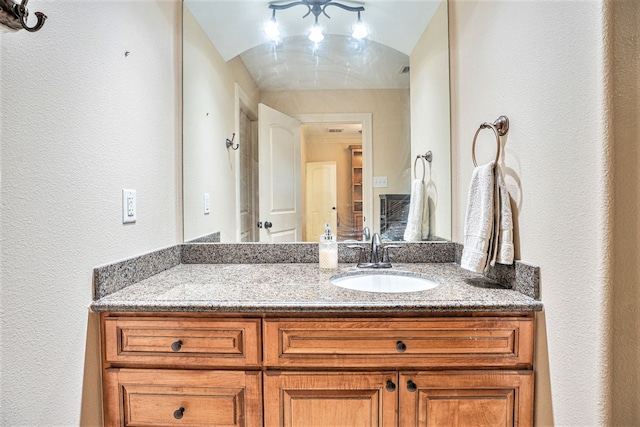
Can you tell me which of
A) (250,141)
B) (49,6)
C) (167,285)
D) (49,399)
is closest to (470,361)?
(167,285)

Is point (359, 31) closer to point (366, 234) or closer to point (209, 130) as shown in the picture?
point (209, 130)

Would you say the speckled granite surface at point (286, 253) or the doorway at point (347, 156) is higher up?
the doorway at point (347, 156)

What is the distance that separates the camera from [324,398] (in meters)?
1.03

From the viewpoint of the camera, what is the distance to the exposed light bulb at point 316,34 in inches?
65.4

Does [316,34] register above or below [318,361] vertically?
above

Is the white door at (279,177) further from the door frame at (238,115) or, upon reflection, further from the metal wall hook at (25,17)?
the metal wall hook at (25,17)

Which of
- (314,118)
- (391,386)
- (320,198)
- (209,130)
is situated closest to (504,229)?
(391,386)

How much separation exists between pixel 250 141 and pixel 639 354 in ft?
5.16

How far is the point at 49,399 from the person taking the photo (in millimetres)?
870

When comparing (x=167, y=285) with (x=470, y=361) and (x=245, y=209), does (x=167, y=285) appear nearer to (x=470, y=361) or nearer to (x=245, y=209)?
(x=245, y=209)

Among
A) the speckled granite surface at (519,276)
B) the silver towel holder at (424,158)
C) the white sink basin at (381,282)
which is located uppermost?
the silver towel holder at (424,158)

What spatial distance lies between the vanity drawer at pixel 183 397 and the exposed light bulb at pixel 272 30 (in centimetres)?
147

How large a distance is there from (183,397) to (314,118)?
4.12ft

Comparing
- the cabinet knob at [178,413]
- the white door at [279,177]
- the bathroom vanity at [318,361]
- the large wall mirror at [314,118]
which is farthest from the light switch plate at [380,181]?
the cabinet knob at [178,413]
